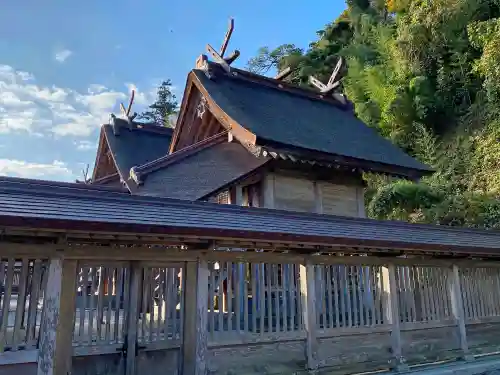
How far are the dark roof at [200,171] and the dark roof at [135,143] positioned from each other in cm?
564

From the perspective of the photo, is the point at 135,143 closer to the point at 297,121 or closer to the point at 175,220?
the point at 297,121

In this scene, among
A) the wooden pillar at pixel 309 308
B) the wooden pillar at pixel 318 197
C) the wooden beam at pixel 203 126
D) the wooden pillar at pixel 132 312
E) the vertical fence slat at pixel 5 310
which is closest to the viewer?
the vertical fence slat at pixel 5 310

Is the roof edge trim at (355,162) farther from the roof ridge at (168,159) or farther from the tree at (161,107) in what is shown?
the tree at (161,107)

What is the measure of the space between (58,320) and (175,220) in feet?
5.75

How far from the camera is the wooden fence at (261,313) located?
16.7 ft

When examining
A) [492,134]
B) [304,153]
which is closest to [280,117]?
[304,153]

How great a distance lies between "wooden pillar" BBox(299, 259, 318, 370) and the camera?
636 cm

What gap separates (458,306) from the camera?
824 cm

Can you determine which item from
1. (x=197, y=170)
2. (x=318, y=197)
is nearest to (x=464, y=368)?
(x=318, y=197)

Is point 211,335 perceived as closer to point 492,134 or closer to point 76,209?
point 76,209

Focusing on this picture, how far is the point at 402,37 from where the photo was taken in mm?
20453

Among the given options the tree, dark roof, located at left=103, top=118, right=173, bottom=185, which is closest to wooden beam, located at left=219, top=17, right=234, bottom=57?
dark roof, located at left=103, top=118, right=173, bottom=185

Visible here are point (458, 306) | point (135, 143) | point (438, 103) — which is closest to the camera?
point (458, 306)

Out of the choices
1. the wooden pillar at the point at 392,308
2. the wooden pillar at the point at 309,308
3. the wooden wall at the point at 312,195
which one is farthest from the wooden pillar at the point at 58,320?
the wooden wall at the point at 312,195
